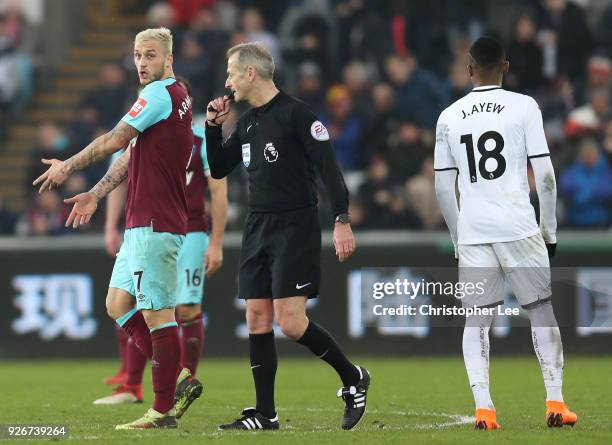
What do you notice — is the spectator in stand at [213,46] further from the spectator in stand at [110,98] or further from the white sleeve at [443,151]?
the white sleeve at [443,151]

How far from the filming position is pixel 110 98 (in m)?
20.2

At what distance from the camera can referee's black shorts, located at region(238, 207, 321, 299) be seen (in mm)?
8719

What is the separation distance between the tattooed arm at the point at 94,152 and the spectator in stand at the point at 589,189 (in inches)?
343

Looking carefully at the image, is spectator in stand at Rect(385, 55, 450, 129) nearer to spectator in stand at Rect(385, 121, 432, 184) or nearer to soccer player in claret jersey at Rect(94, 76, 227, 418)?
spectator in stand at Rect(385, 121, 432, 184)

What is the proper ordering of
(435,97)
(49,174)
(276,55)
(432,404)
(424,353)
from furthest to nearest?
1. (276,55)
2. (435,97)
3. (424,353)
4. (432,404)
5. (49,174)

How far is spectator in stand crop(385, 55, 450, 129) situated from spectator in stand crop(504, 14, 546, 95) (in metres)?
0.97

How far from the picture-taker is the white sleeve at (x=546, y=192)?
27.6ft

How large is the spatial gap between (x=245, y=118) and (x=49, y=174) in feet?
4.36

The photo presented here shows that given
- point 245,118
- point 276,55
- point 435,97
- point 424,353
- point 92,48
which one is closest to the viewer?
point 245,118

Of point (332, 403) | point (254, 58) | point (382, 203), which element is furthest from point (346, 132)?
point (254, 58)

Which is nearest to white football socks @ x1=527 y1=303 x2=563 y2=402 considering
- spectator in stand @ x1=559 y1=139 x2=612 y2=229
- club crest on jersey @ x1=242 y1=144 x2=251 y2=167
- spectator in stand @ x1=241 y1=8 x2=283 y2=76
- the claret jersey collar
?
the claret jersey collar

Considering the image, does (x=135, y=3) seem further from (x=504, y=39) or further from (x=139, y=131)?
(x=139, y=131)

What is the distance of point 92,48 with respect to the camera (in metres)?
23.5

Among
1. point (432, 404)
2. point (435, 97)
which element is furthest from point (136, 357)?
point (435, 97)
